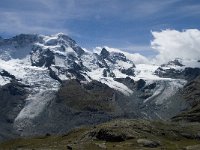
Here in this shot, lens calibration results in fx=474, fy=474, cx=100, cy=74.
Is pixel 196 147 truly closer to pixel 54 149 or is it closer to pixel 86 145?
pixel 86 145

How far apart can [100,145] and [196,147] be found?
37754 mm

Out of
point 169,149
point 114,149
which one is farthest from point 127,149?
point 169,149

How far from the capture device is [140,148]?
182 m

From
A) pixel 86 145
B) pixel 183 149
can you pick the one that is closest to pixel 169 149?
pixel 183 149

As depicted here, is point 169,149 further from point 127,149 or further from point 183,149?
point 127,149

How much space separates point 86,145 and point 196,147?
141 ft

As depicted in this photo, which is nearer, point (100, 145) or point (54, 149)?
point (54, 149)

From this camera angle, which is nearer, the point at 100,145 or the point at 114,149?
the point at 114,149

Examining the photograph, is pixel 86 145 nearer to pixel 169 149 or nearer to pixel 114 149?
pixel 114 149

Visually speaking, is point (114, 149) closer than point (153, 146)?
Yes

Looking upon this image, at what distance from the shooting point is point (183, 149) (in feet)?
607

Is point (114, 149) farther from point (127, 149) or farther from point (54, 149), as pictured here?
point (54, 149)

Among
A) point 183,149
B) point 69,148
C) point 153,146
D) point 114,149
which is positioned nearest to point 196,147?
point 183,149

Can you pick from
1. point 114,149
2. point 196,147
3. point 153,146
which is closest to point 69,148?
point 114,149
